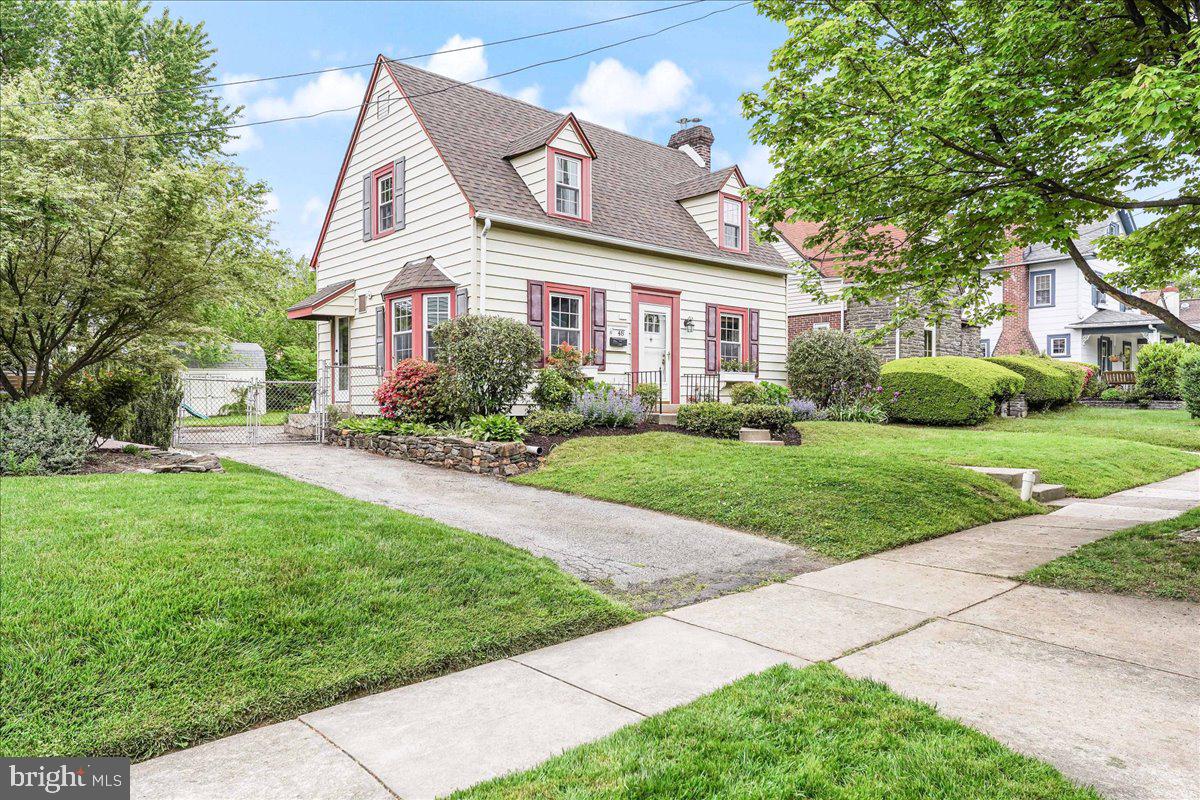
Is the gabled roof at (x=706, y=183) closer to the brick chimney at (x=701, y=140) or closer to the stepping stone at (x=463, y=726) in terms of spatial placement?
the brick chimney at (x=701, y=140)

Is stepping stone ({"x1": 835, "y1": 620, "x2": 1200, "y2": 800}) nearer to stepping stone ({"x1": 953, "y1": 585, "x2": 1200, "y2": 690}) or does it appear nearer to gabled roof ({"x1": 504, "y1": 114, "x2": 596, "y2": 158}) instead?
stepping stone ({"x1": 953, "y1": 585, "x2": 1200, "y2": 690})

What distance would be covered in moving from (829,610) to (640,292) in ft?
36.2

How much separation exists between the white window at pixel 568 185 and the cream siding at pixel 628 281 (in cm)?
77

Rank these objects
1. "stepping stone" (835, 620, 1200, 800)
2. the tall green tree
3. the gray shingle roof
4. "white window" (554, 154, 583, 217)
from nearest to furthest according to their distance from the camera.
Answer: "stepping stone" (835, 620, 1200, 800), the tall green tree, "white window" (554, 154, 583, 217), the gray shingle roof

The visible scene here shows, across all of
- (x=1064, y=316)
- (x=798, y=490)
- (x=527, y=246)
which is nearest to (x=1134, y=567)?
(x=798, y=490)

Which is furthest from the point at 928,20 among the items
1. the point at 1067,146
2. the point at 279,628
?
the point at 279,628

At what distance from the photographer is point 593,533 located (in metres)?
6.50

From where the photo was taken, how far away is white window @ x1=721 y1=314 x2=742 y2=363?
54.3 feet

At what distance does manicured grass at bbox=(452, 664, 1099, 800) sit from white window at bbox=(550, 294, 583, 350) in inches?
430

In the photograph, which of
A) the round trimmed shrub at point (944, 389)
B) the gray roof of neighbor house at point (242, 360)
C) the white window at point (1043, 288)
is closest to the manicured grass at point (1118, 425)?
the round trimmed shrub at point (944, 389)

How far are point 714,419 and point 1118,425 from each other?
11.7 metres

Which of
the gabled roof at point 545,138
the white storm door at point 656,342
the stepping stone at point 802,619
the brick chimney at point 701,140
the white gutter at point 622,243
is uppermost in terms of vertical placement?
the brick chimney at point 701,140

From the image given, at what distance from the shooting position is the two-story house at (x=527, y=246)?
13.0 meters

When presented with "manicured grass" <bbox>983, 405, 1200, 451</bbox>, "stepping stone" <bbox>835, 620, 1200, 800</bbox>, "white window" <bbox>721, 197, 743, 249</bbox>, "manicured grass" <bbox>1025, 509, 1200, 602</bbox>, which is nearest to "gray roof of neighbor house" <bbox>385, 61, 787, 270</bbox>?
"white window" <bbox>721, 197, 743, 249</bbox>
